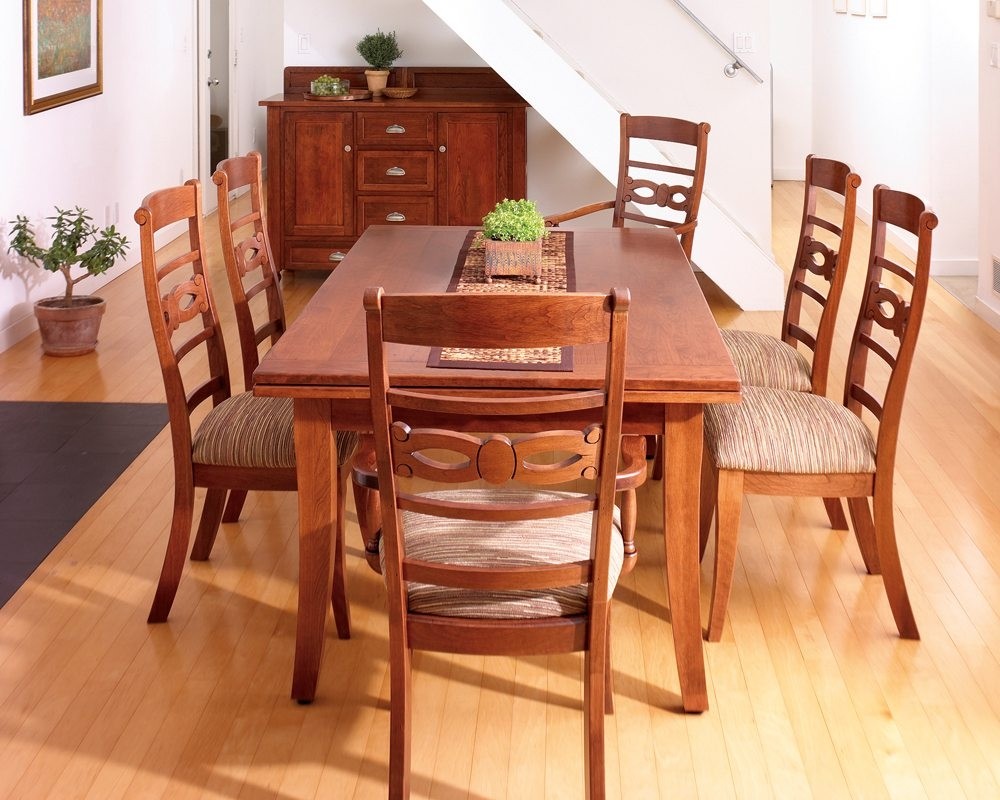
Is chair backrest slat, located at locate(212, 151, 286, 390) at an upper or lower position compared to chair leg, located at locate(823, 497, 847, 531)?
upper

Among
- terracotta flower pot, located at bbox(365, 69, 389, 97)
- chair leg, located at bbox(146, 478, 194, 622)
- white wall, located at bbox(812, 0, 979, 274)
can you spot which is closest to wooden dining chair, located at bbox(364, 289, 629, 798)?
chair leg, located at bbox(146, 478, 194, 622)

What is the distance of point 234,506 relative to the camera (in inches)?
141

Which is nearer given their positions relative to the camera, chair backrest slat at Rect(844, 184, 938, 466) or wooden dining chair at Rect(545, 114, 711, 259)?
chair backrest slat at Rect(844, 184, 938, 466)

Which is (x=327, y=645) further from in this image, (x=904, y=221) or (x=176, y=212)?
(x=904, y=221)

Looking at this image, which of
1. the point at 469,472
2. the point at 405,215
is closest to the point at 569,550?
the point at 469,472

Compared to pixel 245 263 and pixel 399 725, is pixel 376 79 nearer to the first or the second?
pixel 245 263

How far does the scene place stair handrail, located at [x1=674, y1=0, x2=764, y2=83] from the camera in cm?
618

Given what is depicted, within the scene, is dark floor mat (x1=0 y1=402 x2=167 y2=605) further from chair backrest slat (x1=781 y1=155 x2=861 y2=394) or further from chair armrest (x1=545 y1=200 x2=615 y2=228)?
chair backrest slat (x1=781 y1=155 x2=861 y2=394)

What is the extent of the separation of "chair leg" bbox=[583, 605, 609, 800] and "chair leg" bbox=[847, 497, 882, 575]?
1213mm

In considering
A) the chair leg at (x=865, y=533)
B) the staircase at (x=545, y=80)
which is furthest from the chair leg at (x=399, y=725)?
the staircase at (x=545, y=80)

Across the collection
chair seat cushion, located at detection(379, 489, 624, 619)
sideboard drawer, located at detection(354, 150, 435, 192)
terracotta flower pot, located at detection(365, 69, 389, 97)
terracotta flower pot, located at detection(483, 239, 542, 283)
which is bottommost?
chair seat cushion, located at detection(379, 489, 624, 619)

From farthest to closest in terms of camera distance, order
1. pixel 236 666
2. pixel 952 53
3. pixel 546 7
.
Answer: pixel 952 53 → pixel 546 7 → pixel 236 666

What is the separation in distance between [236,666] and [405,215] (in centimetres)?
409

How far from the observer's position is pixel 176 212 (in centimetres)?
294
